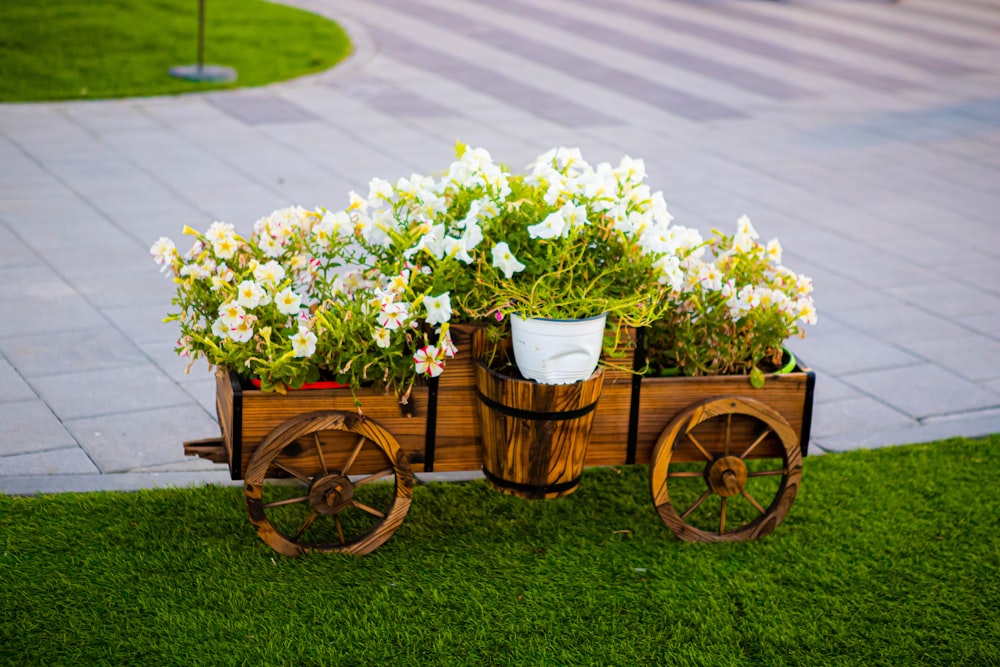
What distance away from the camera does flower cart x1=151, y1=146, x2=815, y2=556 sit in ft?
11.4

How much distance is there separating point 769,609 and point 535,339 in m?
1.14

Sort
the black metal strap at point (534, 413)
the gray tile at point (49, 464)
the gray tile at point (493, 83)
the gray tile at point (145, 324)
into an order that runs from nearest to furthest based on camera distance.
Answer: the black metal strap at point (534, 413) → the gray tile at point (49, 464) → the gray tile at point (145, 324) → the gray tile at point (493, 83)

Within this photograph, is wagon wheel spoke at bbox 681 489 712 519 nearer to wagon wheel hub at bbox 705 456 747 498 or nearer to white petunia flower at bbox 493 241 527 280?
wagon wheel hub at bbox 705 456 747 498

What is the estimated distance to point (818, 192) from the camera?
850cm

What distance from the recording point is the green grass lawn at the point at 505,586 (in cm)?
333

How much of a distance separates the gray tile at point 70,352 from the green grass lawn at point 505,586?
3.91ft

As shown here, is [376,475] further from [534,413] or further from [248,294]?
[248,294]

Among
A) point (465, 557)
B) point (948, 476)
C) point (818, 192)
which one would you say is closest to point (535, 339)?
point (465, 557)

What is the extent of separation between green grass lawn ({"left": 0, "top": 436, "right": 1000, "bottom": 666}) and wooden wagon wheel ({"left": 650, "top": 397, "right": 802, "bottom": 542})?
9 centimetres

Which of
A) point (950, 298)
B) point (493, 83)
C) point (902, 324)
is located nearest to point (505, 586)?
point (902, 324)

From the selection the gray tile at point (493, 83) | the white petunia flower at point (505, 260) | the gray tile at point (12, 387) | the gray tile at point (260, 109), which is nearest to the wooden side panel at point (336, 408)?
the white petunia flower at point (505, 260)

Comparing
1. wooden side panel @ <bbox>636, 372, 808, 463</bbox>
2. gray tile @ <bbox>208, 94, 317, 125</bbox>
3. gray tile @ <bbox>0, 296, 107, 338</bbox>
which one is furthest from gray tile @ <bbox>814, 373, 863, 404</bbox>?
gray tile @ <bbox>208, 94, 317, 125</bbox>

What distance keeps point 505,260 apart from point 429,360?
0.38 meters

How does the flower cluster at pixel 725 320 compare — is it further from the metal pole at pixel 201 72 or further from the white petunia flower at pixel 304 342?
the metal pole at pixel 201 72
